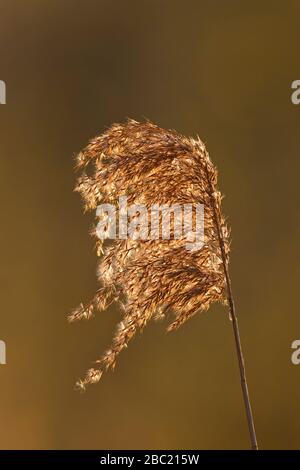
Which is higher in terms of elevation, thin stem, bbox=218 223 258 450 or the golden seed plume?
the golden seed plume

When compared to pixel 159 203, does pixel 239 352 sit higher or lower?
lower

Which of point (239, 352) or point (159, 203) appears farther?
point (159, 203)

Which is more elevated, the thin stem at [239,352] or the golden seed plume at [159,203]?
the golden seed plume at [159,203]
